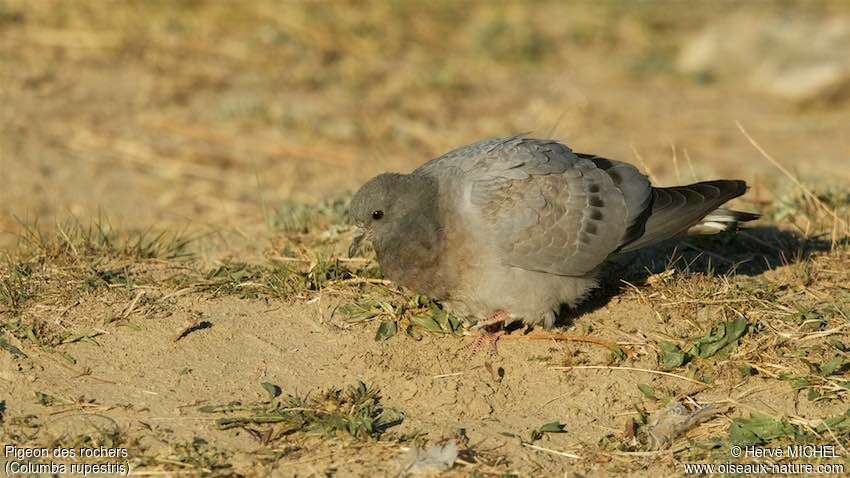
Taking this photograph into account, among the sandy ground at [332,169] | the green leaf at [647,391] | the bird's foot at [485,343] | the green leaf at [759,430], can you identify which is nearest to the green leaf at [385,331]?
the sandy ground at [332,169]

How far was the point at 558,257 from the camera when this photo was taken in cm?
483

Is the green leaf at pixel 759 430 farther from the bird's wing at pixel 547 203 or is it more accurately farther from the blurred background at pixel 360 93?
the blurred background at pixel 360 93

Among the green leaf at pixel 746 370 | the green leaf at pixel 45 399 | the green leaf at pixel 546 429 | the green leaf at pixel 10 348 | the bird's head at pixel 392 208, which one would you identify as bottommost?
the green leaf at pixel 546 429

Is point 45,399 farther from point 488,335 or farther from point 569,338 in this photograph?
point 569,338

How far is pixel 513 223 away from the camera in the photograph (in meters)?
4.77

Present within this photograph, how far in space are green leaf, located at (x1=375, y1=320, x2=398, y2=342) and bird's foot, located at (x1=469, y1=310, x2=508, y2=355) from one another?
37 centimetres

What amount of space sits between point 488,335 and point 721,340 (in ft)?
3.47

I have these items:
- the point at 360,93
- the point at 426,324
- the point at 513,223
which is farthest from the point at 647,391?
the point at 360,93

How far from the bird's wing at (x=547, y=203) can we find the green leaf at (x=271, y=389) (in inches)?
45.6

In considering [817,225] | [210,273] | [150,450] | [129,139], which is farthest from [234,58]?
[150,450]

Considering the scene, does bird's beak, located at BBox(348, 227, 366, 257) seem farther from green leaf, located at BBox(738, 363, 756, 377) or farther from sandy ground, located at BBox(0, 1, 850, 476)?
green leaf, located at BBox(738, 363, 756, 377)

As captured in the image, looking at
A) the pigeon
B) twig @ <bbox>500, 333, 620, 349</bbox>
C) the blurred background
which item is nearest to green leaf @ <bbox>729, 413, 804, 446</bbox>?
twig @ <bbox>500, 333, 620, 349</bbox>

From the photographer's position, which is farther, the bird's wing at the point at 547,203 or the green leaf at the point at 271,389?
the bird's wing at the point at 547,203

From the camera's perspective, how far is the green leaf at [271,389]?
441cm
